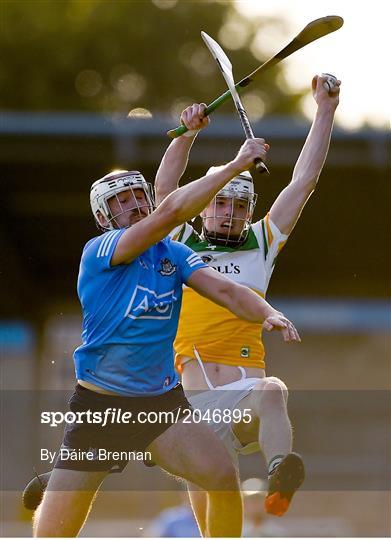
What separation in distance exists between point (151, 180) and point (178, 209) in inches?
422

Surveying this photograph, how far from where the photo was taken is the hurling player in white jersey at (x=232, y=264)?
799 centimetres

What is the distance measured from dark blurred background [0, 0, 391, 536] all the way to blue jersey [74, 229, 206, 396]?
2119 millimetres

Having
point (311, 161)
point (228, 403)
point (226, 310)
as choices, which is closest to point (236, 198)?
point (311, 161)

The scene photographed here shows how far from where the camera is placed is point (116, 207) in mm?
7262

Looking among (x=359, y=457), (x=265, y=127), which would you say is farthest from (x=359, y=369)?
(x=265, y=127)

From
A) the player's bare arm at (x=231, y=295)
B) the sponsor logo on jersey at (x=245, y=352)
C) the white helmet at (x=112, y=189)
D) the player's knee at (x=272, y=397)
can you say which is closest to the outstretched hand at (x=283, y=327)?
the player's bare arm at (x=231, y=295)

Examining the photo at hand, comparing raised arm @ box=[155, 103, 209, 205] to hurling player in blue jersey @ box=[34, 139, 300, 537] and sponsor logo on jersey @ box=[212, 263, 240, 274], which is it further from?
hurling player in blue jersey @ box=[34, 139, 300, 537]

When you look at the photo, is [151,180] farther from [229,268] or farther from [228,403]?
[228,403]

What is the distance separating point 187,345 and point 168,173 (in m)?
1.01

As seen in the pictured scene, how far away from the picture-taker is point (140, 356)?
702 centimetres

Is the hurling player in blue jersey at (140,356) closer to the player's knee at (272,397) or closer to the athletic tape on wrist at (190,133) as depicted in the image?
the player's knee at (272,397)

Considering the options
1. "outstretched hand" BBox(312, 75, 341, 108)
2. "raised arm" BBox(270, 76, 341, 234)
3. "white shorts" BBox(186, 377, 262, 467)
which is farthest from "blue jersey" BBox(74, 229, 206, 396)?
"outstretched hand" BBox(312, 75, 341, 108)

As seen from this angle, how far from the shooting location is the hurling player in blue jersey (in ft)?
22.5

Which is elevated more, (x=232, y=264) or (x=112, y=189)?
(x=112, y=189)
